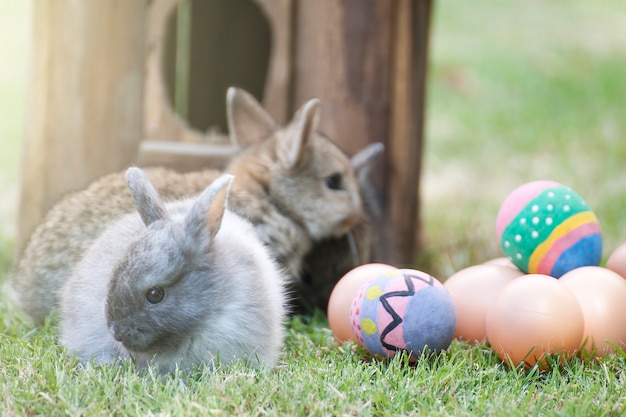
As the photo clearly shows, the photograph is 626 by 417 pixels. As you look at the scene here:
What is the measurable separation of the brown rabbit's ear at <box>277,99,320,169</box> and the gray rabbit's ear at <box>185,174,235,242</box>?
0.98 m

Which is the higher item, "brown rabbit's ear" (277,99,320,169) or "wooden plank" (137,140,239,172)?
"brown rabbit's ear" (277,99,320,169)

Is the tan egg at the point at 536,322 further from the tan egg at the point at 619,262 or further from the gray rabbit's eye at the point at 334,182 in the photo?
the gray rabbit's eye at the point at 334,182

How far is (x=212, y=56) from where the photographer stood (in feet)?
20.1

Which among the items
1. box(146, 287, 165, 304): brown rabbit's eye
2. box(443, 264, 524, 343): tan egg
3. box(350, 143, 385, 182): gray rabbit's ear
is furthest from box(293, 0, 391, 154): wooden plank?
box(146, 287, 165, 304): brown rabbit's eye

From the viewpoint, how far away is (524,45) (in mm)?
10102

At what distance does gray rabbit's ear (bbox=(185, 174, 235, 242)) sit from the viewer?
116 inches

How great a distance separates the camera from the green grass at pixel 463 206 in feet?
8.75

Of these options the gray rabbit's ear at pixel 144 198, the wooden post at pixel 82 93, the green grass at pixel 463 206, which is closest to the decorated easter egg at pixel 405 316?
the green grass at pixel 463 206

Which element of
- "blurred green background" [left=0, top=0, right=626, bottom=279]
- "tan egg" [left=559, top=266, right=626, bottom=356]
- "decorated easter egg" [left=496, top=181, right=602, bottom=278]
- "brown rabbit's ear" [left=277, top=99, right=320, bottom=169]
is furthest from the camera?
"blurred green background" [left=0, top=0, right=626, bottom=279]

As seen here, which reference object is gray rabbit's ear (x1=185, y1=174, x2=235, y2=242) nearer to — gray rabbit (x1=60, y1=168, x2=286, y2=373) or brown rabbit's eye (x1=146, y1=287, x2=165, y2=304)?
gray rabbit (x1=60, y1=168, x2=286, y2=373)

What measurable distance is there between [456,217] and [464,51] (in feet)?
14.8

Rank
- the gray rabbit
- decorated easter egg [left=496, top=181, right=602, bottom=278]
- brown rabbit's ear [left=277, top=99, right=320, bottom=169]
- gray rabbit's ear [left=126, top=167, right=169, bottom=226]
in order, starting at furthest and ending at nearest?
brown rabbit's ear [left=277, top=99, right=320, bottom=169] → decorated easter egg [left=496, top=181, right=602, bottom=278] → gray rabbit's ear [left=126, top=167, right=169, bottom=226] → the gray rabbit

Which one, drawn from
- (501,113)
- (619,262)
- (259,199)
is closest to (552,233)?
(619,262)

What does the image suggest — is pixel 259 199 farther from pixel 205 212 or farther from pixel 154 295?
pixel 154 295
